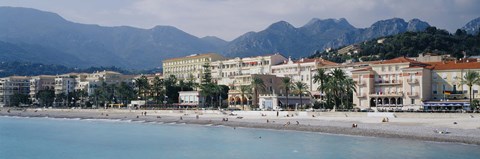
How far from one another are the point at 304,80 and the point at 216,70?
84.8ft

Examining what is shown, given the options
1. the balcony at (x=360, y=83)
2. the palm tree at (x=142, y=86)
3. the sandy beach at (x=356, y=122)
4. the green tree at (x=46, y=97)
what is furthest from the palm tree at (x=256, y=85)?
the green tree at (x=46, y=97)

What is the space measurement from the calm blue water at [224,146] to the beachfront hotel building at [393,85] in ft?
68.2

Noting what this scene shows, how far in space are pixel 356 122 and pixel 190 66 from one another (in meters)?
70.2

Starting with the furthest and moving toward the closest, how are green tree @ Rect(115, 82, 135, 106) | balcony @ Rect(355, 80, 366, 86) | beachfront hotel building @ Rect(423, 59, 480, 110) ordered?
green tree @ Rect(115, 82, 135, 106) < balcony @ Rect(355, 80, 366, 86) < beachfront hotel building @ Rect(423, 59, 480, 110)

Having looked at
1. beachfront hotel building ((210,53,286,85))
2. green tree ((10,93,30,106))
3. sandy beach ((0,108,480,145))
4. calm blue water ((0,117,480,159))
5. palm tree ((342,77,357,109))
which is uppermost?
beachfront hotel building ((210,53,286,85))

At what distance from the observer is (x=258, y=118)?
61.8 metres

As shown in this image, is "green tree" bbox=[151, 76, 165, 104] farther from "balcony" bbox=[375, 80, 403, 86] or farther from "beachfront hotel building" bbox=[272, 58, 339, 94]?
"balcony" bbox=[375, 80, 403, 86]

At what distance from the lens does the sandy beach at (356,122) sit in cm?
3878

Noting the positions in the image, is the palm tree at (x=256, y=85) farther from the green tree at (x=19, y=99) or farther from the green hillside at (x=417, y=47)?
the green tree at (x=19, y=99)

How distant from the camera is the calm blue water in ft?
107

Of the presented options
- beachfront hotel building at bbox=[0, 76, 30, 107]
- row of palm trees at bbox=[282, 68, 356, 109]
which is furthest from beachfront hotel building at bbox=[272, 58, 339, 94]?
beachfront hotel building at bbox=[0, 76, 30, 107]

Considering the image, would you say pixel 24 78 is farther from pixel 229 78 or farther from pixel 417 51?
pixel 417 51

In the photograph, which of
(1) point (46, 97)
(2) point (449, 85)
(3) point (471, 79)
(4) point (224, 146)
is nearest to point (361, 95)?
(2) point (449, 85)

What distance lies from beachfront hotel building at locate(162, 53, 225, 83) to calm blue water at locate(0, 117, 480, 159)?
6067 cm
